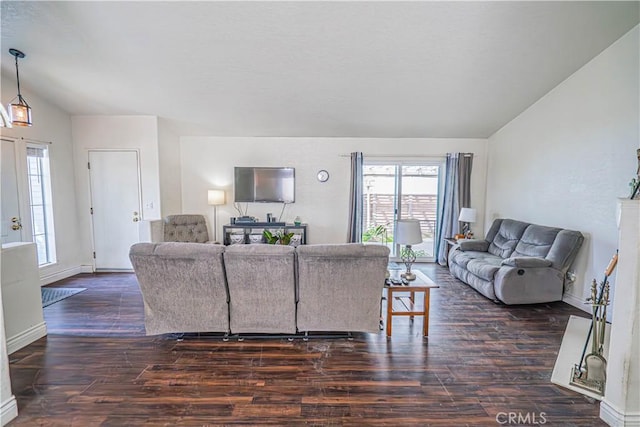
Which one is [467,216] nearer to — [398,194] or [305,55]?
[398,194]

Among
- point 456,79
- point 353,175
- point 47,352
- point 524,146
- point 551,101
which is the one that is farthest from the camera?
point 353,175

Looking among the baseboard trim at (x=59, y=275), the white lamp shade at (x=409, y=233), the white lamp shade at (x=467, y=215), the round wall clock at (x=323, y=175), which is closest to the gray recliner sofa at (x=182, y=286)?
the white lamp shade at (x=409, y=233)

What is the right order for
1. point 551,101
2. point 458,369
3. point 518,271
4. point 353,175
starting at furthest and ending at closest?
point 353,175, point 551,101, point 518,271, point 458,369

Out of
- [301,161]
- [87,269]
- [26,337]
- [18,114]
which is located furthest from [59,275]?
[301,161]

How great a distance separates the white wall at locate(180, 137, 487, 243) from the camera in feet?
18.7

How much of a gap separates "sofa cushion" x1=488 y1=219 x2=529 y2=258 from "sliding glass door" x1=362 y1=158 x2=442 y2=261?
50.2 inches

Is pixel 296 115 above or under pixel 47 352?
above

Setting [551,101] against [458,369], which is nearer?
[458,369]

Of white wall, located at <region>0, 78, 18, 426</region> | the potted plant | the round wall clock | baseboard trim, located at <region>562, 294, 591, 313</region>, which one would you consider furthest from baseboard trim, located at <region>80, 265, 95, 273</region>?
baseboard trim, located at <region>562, 294, 591, 313</region>

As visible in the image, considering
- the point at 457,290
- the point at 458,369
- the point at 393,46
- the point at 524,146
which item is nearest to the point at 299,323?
Answer: the point at 458,369

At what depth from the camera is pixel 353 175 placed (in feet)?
18.5

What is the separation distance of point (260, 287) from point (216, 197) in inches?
125

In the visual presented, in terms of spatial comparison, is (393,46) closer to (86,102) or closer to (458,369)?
(458,369)

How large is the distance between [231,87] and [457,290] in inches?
169
